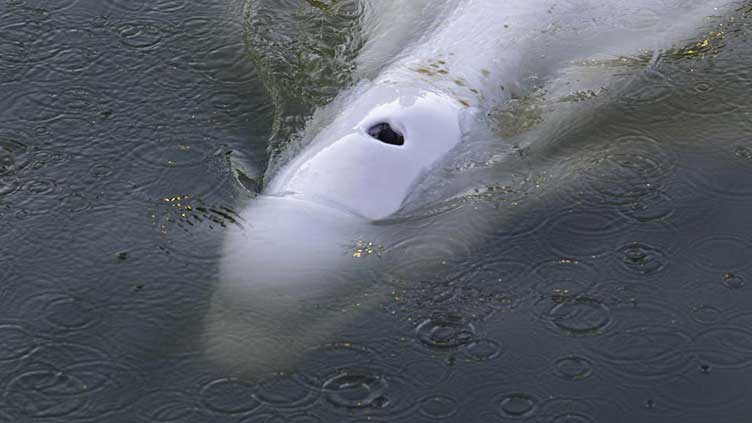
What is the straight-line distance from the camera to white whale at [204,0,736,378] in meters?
6.63

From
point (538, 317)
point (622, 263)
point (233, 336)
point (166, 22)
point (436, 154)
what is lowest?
point (233, 336)

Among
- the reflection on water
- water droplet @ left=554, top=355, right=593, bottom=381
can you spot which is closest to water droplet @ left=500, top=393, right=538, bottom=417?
the reflection on water

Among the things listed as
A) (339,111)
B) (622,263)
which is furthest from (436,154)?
(622,263)

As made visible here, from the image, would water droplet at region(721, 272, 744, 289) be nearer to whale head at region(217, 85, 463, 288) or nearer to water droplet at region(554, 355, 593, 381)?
water droplet at region(554, 355, 593, 381)

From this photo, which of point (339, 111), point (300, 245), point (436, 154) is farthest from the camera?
point (339, 111)

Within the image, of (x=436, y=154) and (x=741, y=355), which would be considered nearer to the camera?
(x=741, y=355)

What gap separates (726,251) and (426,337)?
1936 millimetres

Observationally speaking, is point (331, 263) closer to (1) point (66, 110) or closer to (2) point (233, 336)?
(2) point (233, 336)

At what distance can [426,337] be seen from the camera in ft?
21.2

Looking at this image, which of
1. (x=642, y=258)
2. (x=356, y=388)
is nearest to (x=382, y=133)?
(x=642, y=258)

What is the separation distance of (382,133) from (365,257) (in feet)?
3.11

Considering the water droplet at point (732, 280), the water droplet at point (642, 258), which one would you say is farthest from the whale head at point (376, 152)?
the water droplet at point (732, 280)

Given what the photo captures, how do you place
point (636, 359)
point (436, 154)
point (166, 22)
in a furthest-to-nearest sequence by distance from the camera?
point (166, 22), point (436, 154), point (636, 359)

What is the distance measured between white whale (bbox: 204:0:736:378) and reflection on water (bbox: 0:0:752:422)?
6 centimetres
